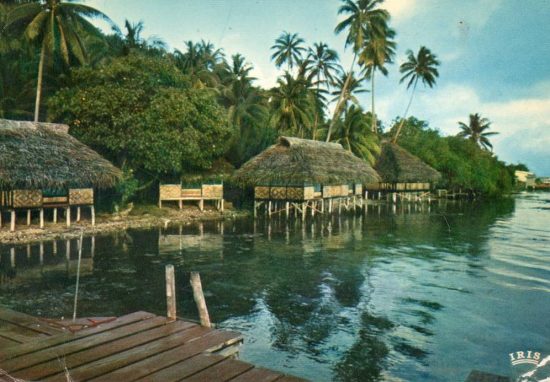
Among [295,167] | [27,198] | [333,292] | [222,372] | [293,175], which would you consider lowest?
[333,292]

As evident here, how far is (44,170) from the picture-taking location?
1809 centimetres

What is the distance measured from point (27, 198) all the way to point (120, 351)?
15333mm

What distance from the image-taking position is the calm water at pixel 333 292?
294 inches

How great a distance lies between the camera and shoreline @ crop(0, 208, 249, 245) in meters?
17.2

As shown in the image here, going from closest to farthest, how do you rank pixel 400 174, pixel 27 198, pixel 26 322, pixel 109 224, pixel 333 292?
pixel 26 322 < pixel 333 292 < pixel 27 198 < pixel 109 224 < pixel 400 174

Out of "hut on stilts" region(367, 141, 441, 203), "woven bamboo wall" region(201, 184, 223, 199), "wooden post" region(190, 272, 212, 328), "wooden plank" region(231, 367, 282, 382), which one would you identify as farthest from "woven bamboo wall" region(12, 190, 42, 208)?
"hut on stilts" region(367, 141, 441, 203)

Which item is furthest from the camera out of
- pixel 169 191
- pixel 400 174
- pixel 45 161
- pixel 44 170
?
pixel 400 174

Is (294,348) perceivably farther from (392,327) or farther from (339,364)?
(392,327)

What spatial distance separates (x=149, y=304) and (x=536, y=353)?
7086mm

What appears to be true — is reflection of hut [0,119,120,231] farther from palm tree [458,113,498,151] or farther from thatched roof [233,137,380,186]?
palm tree [458,113,498,151]

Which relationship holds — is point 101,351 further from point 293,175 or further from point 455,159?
point 455,159

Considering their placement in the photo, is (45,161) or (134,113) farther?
(134,113)

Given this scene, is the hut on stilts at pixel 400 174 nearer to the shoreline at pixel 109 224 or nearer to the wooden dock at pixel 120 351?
the shoreline at pixel 109 224

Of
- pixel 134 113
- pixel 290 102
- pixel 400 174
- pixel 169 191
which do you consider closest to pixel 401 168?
pixel 400 174
